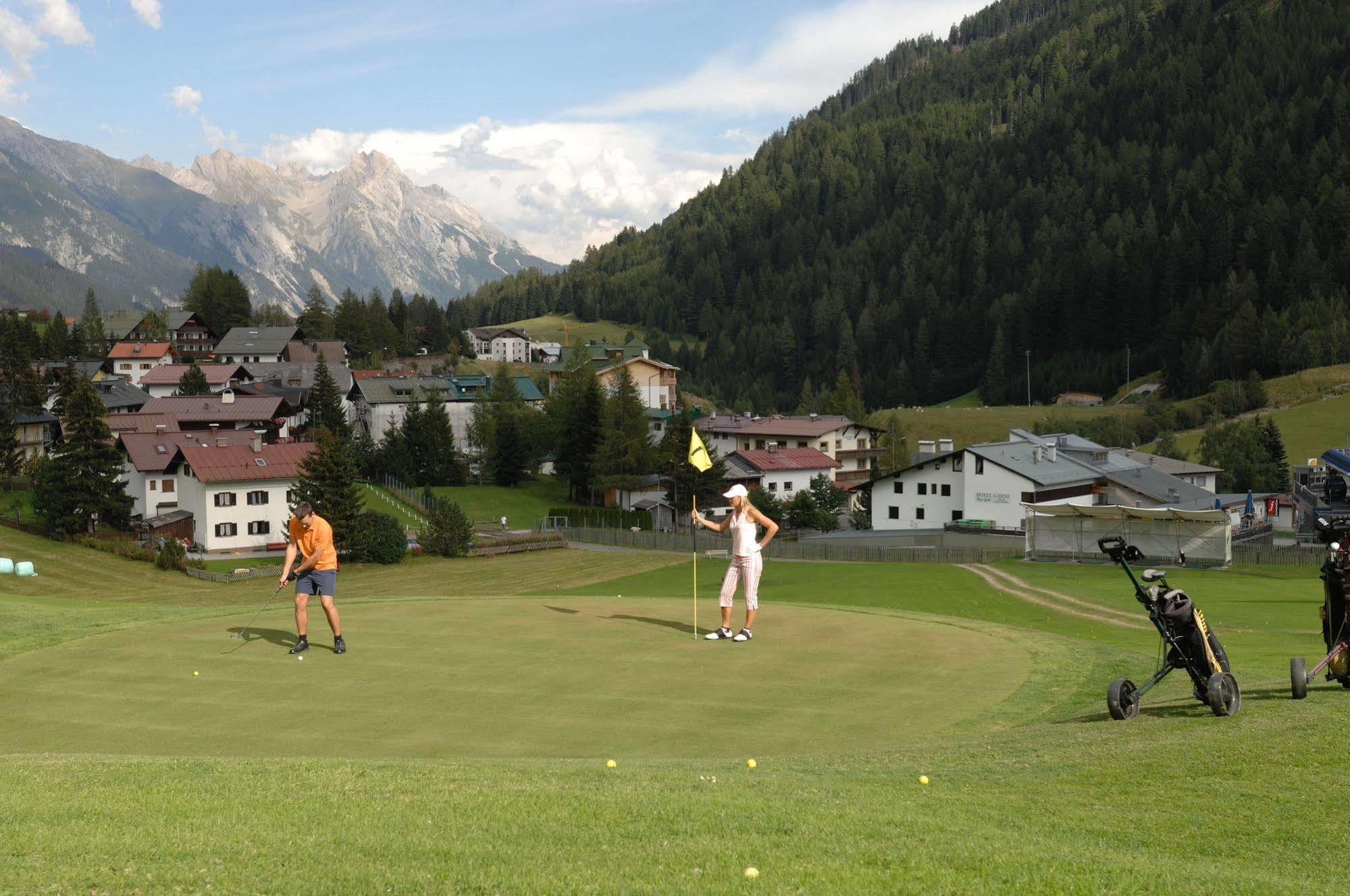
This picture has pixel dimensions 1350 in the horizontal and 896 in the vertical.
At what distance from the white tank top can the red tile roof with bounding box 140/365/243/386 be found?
437 feet

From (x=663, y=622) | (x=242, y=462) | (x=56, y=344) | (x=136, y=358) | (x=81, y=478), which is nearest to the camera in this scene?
(x=663, y=622)

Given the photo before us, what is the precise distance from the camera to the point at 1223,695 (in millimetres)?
12203

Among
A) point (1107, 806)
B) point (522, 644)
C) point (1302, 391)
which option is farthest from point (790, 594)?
point (1302, 391)

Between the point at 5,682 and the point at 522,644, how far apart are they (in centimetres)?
735

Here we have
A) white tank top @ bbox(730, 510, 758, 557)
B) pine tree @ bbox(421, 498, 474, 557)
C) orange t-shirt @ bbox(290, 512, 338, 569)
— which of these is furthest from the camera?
pine tree @ bbox(421, 498, 474, 557)

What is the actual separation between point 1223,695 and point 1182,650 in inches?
24.8

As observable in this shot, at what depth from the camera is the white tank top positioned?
19.5 meters

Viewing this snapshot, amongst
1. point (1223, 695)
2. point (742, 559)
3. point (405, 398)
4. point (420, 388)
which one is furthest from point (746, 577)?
point (405, 398)

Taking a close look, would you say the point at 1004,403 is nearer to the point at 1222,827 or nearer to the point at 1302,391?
the point at 1302,391

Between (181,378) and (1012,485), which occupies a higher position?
(181,378)

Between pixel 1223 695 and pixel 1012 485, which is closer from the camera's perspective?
pixel 1223 695

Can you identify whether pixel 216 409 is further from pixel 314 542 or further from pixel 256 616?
pixel 314 542

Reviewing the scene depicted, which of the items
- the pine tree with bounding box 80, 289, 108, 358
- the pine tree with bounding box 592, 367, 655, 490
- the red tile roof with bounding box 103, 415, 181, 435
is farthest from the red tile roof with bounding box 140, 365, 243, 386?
the pine tree with bounding box 592, 367, 655, 490

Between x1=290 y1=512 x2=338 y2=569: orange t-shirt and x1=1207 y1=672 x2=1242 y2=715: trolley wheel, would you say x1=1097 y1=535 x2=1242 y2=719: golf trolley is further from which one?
x1=290 y1=512 x2=338 y2=569: orange t-shirt
